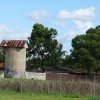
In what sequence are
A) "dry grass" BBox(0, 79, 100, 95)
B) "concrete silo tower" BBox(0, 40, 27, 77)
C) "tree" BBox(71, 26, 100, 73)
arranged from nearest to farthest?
"dry grass" BBox(0, 79, 100, 95) < "tree" BBox(71, 26, 100, 73) < "concrete silo tower" BBox(0, 40, 27, 77)

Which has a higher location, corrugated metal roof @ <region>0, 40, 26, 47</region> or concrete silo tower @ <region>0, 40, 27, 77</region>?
corrugated metal roof @ <region>0, 40, 26, 47</region>

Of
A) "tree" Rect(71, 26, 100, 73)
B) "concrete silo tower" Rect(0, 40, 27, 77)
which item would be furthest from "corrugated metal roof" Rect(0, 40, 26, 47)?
"tree" Rect(71, 26, 100, 73)

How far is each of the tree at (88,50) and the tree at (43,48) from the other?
15.4 metres

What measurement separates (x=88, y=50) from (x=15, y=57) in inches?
554

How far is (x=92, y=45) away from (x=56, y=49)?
68.6 ft

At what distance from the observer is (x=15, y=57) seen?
84.6 metres

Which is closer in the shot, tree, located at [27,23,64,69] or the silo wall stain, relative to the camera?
the silo wall stain

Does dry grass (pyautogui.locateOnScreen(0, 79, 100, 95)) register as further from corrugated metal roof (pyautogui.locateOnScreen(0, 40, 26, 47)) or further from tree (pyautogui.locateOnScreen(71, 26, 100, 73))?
corrugated metal roof (pyautogui.locateOnScreen(0, 40, 26, 47))

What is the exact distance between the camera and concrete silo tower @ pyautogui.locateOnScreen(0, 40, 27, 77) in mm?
83938

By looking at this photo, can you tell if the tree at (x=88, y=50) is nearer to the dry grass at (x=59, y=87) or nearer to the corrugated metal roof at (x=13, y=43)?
the corrugated metal roof at (x=13, y=43)

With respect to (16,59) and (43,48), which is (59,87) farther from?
(43,48)

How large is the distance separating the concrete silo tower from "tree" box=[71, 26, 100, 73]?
9.75m

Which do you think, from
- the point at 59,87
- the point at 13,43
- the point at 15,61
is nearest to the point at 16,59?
the point at 15,61

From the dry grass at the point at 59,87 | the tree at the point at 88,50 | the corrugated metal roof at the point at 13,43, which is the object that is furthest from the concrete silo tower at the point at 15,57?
the dry grass at the point at 59,87
